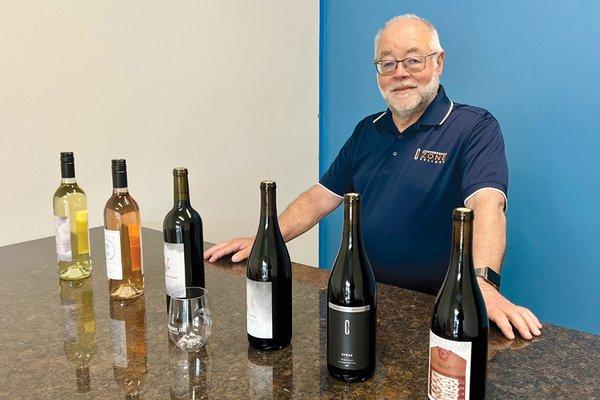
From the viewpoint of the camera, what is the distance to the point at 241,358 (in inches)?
34.9

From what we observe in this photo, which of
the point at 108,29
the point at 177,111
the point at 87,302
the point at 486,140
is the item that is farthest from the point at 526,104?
the point at 87,302


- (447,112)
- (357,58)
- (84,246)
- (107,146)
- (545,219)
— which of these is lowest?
(545,219)

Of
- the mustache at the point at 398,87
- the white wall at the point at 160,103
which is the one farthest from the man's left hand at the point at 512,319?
the white wall at the point at 160,103

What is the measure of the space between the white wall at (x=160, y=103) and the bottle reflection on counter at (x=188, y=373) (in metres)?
1.03

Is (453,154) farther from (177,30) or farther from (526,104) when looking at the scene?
(177,30)

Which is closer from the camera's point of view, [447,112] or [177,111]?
[447,112]

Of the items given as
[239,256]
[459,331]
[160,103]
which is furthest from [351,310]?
[160,103]

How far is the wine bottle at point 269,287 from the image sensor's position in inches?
34.8

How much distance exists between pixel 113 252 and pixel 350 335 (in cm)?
56

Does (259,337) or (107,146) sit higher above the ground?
(107,146)

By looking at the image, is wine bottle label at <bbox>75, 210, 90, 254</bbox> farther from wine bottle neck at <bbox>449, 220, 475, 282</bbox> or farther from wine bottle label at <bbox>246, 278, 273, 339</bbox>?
wine bottle neck at <bbox>449, 220, 475, 282</bbox>

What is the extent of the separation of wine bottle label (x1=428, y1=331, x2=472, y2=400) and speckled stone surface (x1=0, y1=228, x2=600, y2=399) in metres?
0.07

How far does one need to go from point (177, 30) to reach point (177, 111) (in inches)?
11.3

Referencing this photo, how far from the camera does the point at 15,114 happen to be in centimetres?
164
